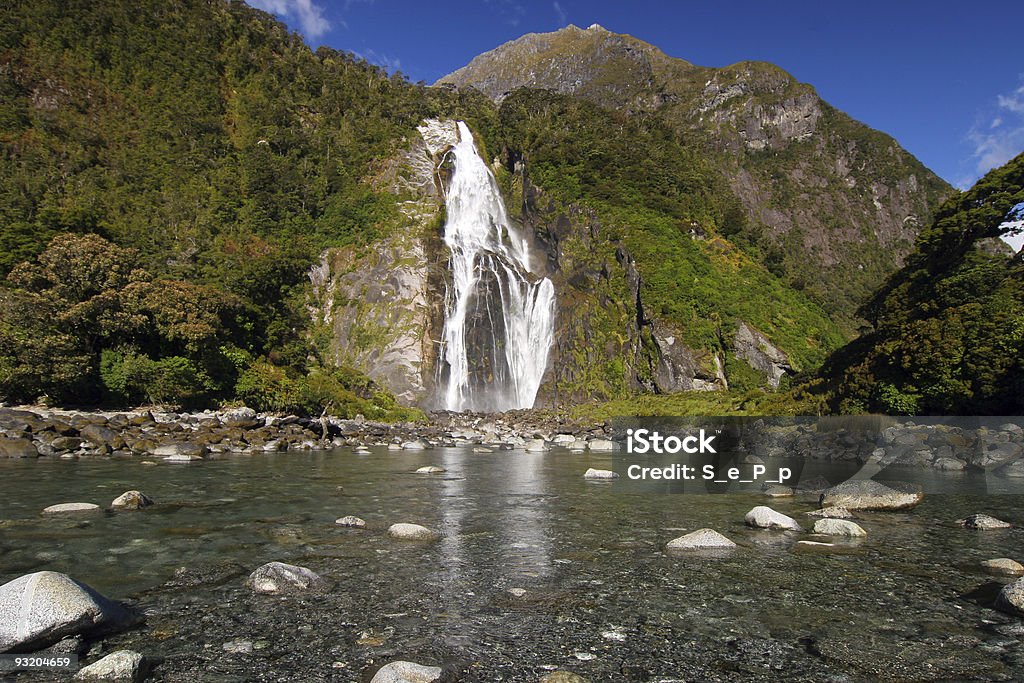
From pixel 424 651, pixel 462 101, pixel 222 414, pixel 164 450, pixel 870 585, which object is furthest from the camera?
pixel 462 101

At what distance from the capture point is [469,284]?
61.3 meters

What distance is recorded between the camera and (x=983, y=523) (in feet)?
33.3

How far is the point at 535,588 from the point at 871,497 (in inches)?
356

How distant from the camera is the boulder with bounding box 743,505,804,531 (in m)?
9.91

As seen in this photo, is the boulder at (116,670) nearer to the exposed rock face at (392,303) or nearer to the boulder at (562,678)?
the boulder at (562,678)

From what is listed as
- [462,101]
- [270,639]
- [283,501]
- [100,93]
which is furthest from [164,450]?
[462,101]

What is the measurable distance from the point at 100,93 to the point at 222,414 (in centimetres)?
7179

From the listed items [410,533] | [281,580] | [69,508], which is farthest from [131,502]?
[281,580]

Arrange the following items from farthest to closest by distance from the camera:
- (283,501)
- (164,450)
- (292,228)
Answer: (292,228) < (164,450) < (283,501)

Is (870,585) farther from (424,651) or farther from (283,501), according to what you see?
(283,501)

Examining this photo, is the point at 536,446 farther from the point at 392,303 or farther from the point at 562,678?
the point at 392,303

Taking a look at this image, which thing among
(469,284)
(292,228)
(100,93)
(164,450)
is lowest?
(164,450)

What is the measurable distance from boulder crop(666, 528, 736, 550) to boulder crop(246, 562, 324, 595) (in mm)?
5096

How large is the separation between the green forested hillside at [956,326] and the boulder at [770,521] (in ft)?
63.9
